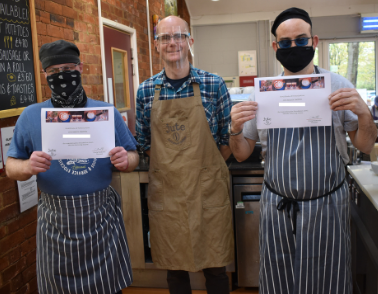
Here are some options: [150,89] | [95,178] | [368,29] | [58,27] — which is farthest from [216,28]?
[95,178]

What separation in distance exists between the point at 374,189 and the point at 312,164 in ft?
1.33

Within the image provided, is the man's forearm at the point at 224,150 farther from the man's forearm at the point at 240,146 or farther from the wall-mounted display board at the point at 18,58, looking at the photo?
the wall-mounted display board at the point at 18,58

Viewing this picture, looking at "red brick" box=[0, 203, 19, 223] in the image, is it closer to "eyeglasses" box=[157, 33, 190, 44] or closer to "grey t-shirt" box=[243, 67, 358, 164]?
"eyeglasses" box=[157, 33, 190, 44]

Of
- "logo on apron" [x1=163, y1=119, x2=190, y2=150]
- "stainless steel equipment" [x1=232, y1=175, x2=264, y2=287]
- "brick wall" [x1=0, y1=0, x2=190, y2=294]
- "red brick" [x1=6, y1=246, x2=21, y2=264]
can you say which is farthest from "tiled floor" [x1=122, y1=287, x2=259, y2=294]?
"logo on apron" [x1=163, y1=119, x2=190, y2=150]

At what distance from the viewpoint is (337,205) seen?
1.54 metres

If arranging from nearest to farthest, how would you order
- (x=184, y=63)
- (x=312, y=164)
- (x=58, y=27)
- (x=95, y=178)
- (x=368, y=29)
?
(x=312, y=164), (x=95, y=178), (x=184, y=63), (x=58, y=27), (x=368, y=29)

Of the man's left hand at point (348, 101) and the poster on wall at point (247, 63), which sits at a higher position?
the poster on wall at point (247, 63)

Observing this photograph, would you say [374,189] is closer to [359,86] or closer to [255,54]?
[255,54]

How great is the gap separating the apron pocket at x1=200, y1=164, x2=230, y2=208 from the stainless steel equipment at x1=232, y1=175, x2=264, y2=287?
23.9 inches

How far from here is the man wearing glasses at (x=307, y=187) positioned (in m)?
1.53

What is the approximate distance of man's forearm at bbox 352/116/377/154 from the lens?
1457mm

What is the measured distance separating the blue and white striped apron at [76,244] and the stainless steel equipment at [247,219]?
1.13m

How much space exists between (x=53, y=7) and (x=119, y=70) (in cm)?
148

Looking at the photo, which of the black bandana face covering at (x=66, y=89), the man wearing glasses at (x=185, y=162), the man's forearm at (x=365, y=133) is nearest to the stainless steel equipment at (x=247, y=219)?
the man wearing glasses at (x=185, y=162)
